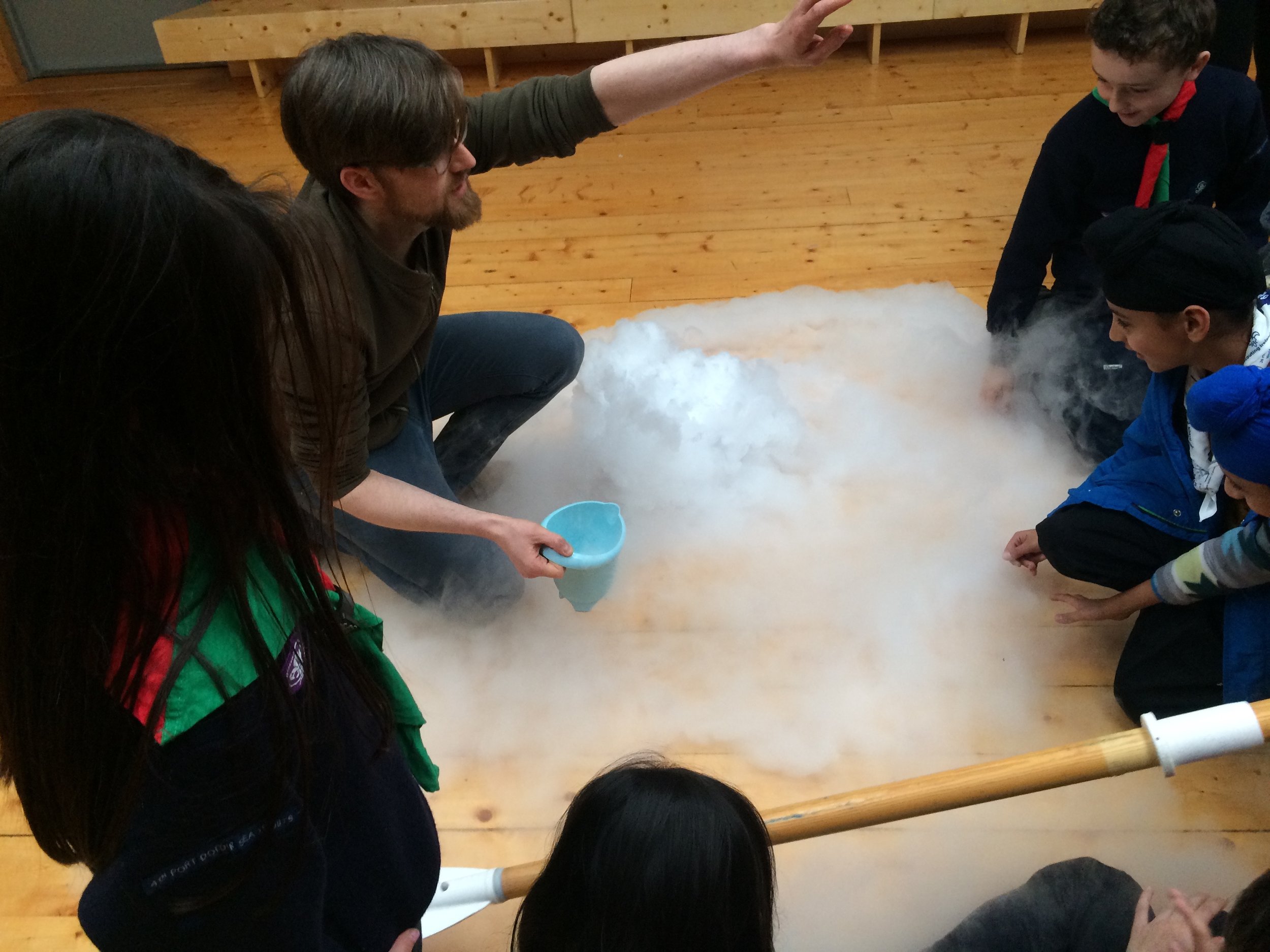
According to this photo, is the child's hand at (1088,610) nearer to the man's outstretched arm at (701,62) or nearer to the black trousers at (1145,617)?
the black trousers at (1145,617)

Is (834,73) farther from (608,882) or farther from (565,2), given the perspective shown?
(608,882)

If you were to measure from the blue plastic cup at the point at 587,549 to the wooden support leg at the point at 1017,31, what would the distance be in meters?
2.39

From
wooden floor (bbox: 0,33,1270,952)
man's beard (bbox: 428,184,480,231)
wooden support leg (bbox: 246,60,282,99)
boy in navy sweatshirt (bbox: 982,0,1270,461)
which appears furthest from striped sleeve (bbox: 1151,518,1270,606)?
wooden support leg (bbox: 246,60,282,99)

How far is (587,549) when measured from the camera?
1240mm

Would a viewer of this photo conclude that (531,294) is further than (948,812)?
Yes

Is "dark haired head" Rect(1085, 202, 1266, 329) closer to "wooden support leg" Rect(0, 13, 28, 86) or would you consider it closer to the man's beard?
the man's beard

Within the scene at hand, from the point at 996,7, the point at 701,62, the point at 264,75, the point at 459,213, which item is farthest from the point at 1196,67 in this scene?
the point at 264,75

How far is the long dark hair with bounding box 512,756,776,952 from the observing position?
2.02ft

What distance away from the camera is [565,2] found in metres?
2.88

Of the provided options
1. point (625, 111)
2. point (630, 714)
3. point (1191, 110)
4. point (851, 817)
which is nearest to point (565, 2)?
point (625, 111)

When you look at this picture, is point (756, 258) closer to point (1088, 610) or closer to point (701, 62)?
point (701, 62)

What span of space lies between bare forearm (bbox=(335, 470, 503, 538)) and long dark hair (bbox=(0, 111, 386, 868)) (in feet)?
1.73

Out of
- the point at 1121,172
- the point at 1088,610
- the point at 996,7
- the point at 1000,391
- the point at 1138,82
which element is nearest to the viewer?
the point at 1088,610

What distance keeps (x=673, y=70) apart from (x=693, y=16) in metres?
1.80
